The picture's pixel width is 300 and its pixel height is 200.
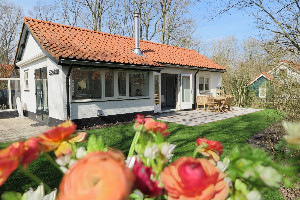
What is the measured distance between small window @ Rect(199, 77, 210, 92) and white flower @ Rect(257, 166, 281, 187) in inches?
604

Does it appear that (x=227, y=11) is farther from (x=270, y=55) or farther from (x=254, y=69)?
(x=254, y=69)

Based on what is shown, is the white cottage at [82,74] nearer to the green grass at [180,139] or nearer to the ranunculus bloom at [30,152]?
the green grass at [180,139]

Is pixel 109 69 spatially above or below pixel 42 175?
above

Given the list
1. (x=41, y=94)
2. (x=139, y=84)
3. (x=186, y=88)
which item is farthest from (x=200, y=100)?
(x=41, y=94)

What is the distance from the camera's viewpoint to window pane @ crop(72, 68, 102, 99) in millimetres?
8555

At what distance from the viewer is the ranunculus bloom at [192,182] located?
0.42m

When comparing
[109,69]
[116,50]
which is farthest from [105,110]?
[116,50]

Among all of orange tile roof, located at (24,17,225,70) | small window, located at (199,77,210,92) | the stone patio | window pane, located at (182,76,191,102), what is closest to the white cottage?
orange tile roof, located at (24,17,225,70)

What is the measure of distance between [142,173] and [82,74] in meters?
8.86

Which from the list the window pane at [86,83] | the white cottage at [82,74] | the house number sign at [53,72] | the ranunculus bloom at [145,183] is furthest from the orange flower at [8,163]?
the house number sign at [53,72]

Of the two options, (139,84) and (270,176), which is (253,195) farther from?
(139,84)

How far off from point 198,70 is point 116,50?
653 cm

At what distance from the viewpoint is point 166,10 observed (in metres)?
21.9

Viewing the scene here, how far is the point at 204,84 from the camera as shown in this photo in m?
15.6
